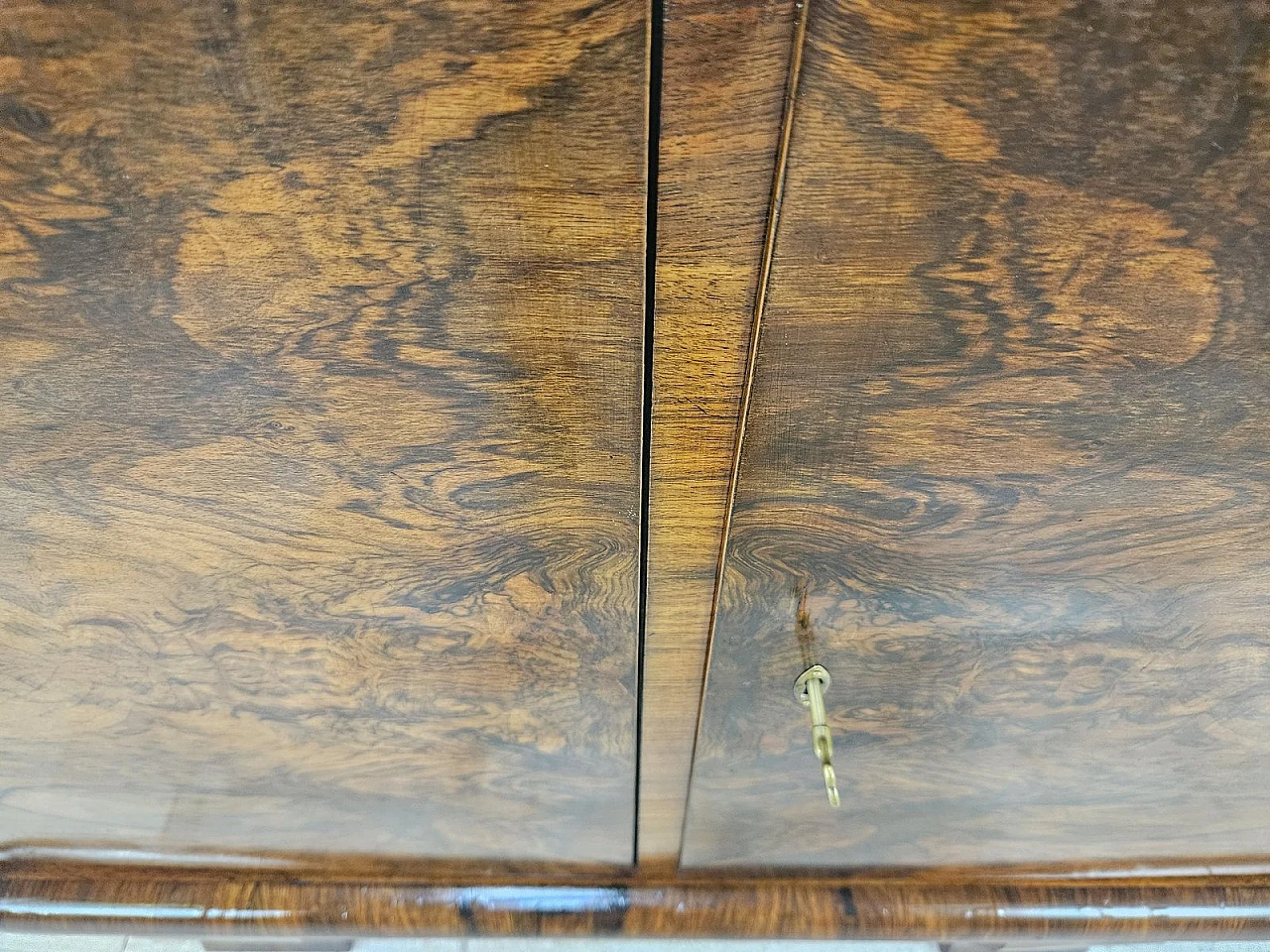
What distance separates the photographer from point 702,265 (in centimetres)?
21

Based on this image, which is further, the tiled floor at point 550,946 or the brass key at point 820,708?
the tiled floor at point 550,946

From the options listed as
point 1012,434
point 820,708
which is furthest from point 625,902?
point 1012,434

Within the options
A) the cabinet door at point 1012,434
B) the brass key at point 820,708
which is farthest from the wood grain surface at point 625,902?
the brass key at point 820,708

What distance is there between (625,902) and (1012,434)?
1.24 ft

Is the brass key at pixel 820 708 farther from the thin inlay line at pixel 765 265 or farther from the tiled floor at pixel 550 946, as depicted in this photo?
the tiled floor at pixel 550 946

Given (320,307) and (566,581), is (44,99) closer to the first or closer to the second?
(320,307)

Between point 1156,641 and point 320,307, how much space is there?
1.03 feet

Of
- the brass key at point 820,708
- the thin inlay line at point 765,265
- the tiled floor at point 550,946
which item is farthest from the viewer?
the tiled floor at point 550,946

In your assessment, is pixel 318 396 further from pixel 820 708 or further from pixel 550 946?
pixel 550 946

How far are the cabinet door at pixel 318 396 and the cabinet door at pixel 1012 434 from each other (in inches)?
1.8

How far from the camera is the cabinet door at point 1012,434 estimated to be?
18cm

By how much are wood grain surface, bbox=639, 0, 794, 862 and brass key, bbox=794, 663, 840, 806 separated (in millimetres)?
52

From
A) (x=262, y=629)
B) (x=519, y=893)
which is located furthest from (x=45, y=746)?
(x=519, y=893)

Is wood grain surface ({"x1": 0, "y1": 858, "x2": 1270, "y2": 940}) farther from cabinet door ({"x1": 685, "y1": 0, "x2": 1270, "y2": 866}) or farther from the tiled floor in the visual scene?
the tiled floor
